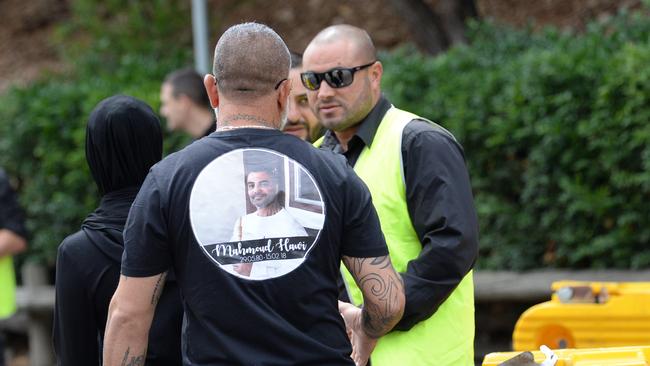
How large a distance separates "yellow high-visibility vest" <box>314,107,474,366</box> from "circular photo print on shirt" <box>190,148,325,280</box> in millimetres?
892

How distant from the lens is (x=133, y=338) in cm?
298

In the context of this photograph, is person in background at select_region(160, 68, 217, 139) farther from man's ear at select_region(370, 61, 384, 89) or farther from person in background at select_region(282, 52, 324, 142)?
man's ear at select_region(370, 61, 384, 89)

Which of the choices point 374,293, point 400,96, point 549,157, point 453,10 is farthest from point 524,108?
point 374,293

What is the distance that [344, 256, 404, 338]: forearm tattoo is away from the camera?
299 cm

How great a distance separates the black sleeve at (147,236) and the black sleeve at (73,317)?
52 cm

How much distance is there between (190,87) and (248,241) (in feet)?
13.6

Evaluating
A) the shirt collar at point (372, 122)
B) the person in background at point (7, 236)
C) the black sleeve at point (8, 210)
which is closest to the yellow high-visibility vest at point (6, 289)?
the person in background at point (7, 236)

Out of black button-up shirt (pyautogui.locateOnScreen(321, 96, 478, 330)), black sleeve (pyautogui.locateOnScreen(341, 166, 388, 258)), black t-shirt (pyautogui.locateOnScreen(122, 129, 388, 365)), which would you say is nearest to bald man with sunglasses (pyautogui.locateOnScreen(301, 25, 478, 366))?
black button-up shirt (pyautogui.locateOnScreen(321, 96, 478, 330))

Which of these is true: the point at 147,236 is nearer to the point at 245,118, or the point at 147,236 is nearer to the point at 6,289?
the point at 245,118

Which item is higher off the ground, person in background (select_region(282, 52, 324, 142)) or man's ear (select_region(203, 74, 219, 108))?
man's ear (select_region(203, 74, 219, 108))

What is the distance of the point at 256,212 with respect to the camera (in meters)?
2.89

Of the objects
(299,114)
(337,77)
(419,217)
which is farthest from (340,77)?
(299,114)

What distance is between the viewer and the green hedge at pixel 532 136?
21.4 feet

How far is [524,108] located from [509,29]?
2129mm
